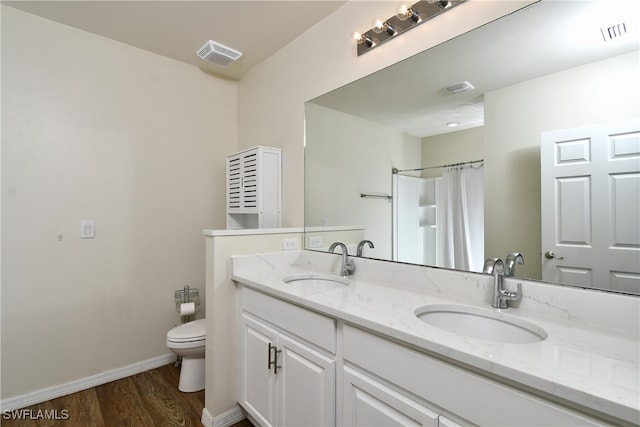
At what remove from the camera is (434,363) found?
85 cm

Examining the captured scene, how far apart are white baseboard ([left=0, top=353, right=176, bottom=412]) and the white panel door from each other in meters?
2.63

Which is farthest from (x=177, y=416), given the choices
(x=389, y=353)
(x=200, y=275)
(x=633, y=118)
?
(x=633, y=118)

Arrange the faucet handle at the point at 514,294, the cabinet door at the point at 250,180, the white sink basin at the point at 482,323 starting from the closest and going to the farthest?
the white sink basin at the point at 482,323 < the faucet handle at the point at 514,294 < the cabinet door at the point at 250,180

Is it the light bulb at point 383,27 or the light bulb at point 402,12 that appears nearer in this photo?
the light bulb at point 402,12

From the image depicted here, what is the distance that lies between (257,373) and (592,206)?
1571 millimetres

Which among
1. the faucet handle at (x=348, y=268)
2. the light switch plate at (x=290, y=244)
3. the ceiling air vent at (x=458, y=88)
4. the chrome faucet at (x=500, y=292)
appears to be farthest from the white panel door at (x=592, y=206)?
the light switch plate at (x=290, y=244)

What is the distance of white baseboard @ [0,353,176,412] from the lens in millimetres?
1911

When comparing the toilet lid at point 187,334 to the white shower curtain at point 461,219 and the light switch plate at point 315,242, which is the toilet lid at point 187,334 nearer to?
the light switch plate at point 315,242

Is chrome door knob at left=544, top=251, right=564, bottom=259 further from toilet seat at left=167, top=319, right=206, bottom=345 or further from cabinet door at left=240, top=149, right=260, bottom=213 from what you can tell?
toilet seat at left=167, top=319, right=206, bottom=345

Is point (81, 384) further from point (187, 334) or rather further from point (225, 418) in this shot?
point (225, 418)

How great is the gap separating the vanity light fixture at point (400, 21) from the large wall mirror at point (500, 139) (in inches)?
2.4

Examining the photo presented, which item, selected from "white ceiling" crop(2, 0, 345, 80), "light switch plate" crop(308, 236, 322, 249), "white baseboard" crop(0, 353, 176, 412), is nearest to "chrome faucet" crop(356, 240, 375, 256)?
"light switch plate" crop(308, 236, 322, 249)

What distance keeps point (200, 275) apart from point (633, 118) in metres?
2.76

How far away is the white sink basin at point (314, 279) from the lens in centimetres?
173
